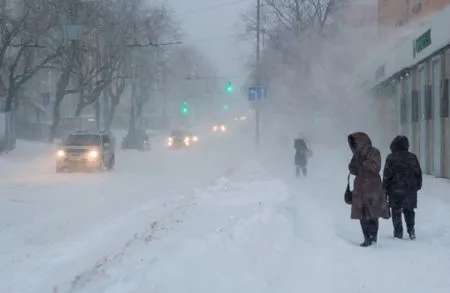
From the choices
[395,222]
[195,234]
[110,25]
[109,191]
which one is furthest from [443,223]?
[110,25]

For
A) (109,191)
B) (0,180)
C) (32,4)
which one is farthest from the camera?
(32,4)

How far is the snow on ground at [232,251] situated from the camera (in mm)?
7363

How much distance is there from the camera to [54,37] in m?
43.9

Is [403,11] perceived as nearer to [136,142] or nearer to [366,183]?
[136,142]

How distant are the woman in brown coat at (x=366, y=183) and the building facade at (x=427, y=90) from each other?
25.5 feet

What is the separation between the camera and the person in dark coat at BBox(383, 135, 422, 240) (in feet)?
34.9

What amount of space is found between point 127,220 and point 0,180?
39.4 ft

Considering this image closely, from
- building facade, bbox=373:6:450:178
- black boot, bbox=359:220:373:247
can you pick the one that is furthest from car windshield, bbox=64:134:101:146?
black boot, bbox=359:220:373:247

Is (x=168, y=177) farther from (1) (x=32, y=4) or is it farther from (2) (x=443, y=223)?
(1) (x=32, y=4)

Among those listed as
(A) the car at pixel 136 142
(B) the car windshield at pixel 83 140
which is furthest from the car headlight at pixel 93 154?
(A) the car at pixel 136 142

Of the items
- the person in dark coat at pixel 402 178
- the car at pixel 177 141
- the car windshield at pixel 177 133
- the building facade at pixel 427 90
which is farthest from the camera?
the car windshield at pixel 177 133

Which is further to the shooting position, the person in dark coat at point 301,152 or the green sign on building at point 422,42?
the person in dark coat at point 301,152

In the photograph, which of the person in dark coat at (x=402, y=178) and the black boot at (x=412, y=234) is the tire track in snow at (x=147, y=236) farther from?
the black boot at (x=412, y=234)

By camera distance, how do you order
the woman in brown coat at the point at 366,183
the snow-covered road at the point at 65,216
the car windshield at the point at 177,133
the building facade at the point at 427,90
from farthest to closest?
1. the car windshield at the point at 177,133
2. the building facade at the point at 427,90
3. the woman in brown coat at the point at 366,183
4. the snow-covered road at the point at 65,216
